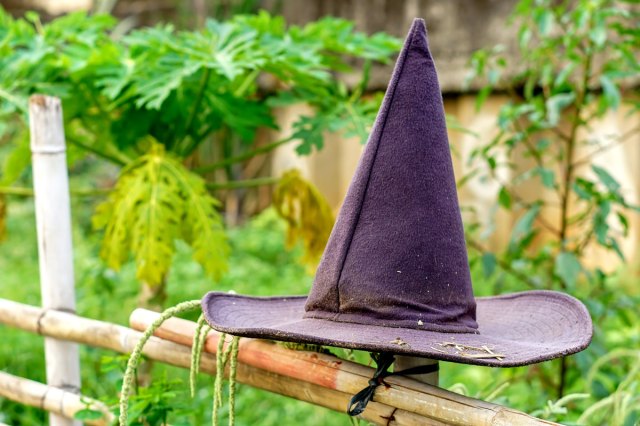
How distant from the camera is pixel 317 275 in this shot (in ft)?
4.24

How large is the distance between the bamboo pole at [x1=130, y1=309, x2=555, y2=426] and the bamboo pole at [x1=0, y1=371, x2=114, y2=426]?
0.32 meters

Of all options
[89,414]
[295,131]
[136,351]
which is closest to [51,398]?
[89,414]

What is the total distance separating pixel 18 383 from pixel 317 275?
42.1 inches

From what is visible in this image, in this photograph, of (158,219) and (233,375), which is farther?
(158,219)

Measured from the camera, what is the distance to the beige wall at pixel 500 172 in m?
4.24

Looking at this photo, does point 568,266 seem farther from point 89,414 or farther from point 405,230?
point 89,414

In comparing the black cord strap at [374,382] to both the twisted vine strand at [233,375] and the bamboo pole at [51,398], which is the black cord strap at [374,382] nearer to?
the twisted vine strand at [233,375]

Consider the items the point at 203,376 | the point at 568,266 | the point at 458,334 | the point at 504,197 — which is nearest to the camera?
the point at 458,334

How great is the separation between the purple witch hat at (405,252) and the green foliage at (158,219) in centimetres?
78

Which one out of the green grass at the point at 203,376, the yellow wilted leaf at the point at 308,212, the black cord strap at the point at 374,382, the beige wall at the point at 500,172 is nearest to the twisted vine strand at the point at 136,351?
the green grass at the point at 203,376

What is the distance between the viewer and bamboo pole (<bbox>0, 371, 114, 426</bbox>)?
1729mm

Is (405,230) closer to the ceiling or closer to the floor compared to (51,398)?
closer to the ceiling

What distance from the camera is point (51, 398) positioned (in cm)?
186

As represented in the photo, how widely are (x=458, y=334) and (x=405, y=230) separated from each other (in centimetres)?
18
